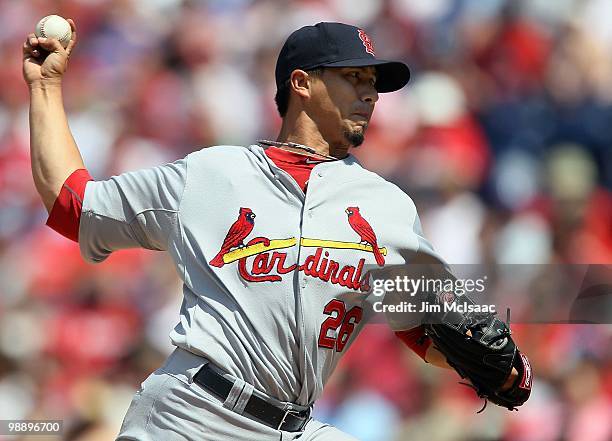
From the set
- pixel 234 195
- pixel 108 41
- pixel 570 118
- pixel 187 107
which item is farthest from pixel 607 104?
pixel 234 195

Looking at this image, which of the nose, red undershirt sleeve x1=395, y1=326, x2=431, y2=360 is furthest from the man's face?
red undershirt sleeve x1=395, y1=326, x2=431, y2=360

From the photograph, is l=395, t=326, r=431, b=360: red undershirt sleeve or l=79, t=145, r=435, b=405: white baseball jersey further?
l=395, t=326, r=431, b=360: red undershirt sleeve

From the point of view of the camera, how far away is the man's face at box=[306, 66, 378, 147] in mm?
2646

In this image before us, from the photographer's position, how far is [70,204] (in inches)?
94.3

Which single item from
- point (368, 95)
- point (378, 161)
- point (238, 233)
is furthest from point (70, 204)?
point (378, 161)

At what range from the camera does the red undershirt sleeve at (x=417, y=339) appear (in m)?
2.71

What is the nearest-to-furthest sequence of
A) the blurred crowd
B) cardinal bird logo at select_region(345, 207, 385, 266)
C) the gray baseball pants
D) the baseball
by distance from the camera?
the gray baseball pants
cardinal bird logo at select_region(345, 207, 385, 266)
the baseball
the blurred crowd

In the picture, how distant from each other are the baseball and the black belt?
0.93 m

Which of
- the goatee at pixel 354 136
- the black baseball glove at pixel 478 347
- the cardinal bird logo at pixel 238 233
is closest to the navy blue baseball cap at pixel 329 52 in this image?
the goatee at pixel 354 136

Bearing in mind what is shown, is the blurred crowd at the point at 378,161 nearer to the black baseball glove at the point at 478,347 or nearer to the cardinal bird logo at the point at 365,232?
the black baseball glove at the point at 478,347

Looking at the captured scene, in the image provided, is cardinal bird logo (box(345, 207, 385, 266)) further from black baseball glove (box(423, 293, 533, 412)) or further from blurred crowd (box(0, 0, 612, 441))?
blurred crowd (box(0, 0, 612, 441))

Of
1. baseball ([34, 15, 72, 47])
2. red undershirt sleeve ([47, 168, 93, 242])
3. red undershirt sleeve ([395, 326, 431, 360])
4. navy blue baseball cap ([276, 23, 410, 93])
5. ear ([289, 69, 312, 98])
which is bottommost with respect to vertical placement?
red undershirt sleeve ([395, 326, 431, 360])

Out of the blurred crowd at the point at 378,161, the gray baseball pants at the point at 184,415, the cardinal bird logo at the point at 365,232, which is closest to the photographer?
the gray baseball pants at the point at 184,415

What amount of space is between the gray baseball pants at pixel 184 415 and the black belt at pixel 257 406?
0.04 feet
